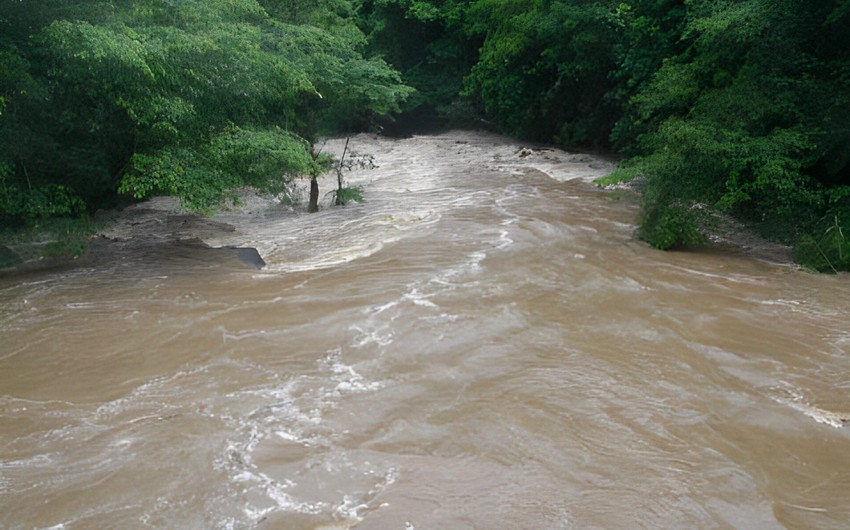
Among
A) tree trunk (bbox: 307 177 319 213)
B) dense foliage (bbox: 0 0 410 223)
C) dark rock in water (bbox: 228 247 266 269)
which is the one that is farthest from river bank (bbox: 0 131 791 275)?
dense foliage (bbox: 0 0 410 223)

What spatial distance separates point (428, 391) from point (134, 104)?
6319mm

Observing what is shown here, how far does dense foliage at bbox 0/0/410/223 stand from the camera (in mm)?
9984

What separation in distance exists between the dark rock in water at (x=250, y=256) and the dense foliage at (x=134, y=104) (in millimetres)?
1153

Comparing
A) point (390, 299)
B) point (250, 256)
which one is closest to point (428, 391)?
point (390, 299)

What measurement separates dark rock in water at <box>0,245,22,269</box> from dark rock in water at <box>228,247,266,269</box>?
3323 mm

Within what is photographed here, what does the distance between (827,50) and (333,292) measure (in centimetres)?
920

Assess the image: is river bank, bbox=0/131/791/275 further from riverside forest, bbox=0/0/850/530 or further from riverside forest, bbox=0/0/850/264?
riverside forest, bbox=0/0/850/264

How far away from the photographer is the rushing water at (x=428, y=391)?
5047mm

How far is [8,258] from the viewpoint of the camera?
11.4m

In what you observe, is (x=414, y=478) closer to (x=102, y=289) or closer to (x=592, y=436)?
(x=592, y=436)

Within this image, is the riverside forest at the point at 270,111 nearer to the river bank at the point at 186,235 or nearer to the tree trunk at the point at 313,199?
the river bank at the point at 186,235

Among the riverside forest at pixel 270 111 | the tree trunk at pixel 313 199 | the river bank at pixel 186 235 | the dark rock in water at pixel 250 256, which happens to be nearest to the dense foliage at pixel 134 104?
the riverside forest at pixel 270 111

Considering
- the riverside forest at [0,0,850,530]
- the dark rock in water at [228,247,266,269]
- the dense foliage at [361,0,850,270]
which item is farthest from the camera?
the dark rock in water at [228,247,266,269]

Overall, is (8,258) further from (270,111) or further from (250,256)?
(270,111)
